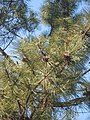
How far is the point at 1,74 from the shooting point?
1.46 meters

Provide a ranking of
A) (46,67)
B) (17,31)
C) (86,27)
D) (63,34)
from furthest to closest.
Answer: (17,31), (63,34), (86,27), (46,67)

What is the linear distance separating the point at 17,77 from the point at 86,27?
31 cm

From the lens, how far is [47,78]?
54.1 inches

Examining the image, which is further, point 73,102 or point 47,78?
point 73,102

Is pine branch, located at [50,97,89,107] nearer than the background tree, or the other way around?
the background tree

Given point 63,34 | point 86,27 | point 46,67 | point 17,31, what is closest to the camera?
point 46,67

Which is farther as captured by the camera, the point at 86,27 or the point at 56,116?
the point at 56,116

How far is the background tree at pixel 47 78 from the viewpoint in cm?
138

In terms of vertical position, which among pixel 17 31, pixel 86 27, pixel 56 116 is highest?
pixel 17 31

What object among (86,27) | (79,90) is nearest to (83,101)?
(79,90)

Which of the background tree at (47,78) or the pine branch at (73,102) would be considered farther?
the pine branch at (73,102)

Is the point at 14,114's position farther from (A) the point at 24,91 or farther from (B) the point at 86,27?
(B) the point at 86,27

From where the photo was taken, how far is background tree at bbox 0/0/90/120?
1.38 meters

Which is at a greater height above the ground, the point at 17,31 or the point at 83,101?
the point at 17,31
